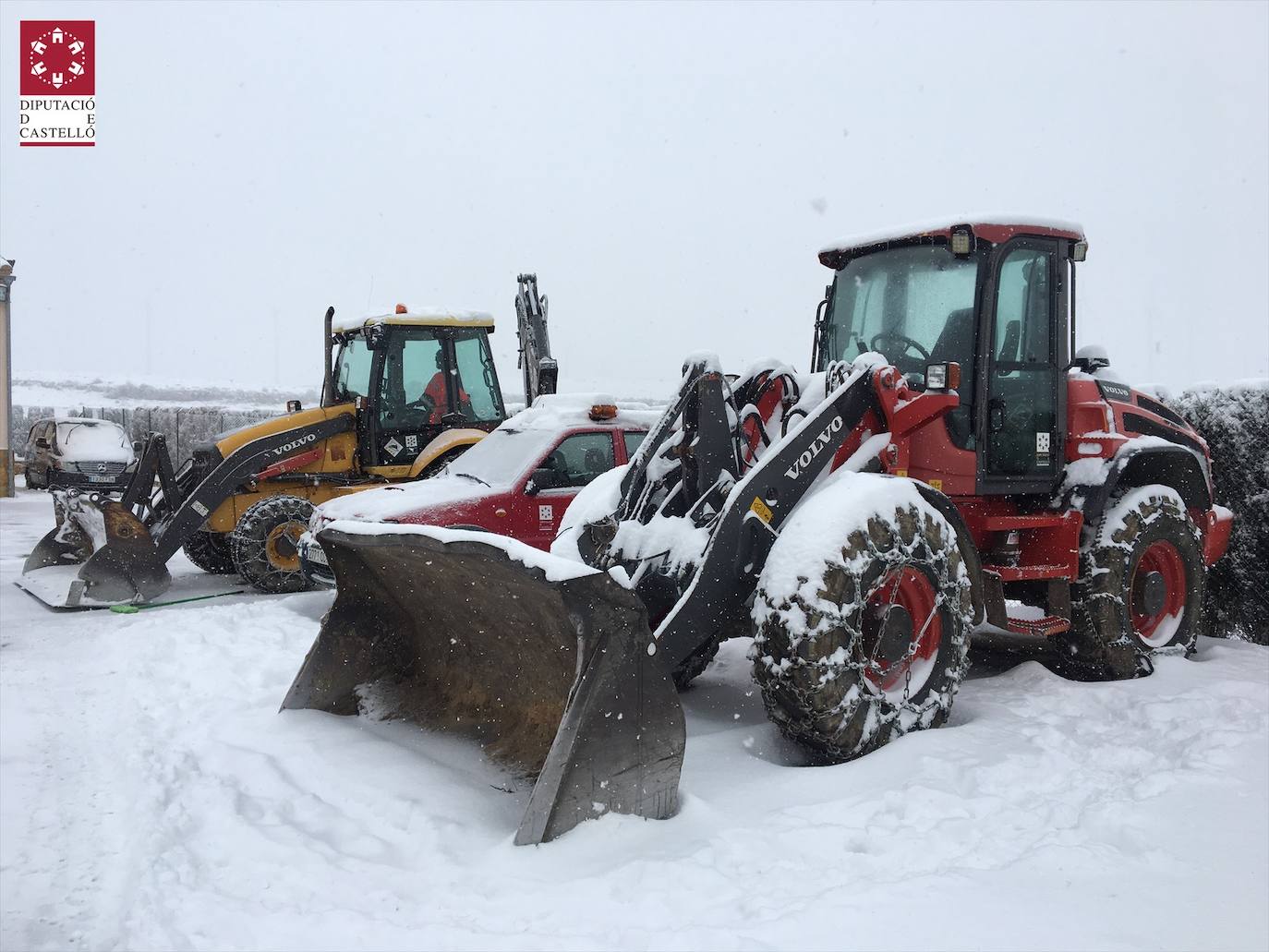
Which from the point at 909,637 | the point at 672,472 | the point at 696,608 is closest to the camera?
the point at 696,608

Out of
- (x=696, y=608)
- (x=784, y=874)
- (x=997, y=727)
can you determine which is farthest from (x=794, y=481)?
(x=784, y=874)

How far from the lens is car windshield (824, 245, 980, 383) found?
19.4 ft

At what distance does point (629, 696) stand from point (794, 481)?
1.60 meters

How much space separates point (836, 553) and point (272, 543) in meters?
6.68

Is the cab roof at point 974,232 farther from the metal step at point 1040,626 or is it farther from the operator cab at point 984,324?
the metal step at point 1040,626

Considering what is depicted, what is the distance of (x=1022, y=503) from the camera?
6.64m

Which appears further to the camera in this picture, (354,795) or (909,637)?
(909,637)

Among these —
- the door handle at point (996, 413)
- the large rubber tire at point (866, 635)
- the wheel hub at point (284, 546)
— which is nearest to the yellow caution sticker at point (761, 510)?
the large rubber tire at point (866, 635)

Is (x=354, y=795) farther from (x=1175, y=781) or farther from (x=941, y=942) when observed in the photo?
(x=1175, y=781)

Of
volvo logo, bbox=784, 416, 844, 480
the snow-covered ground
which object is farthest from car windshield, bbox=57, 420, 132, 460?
volvo logo, bbox=784, 416, 844, 480

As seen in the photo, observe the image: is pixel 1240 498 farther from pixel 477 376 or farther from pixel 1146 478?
pixel 477 376

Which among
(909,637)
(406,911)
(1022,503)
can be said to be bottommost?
(406,911)

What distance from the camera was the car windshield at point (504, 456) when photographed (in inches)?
321

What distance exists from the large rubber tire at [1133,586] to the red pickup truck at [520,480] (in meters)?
3.70
